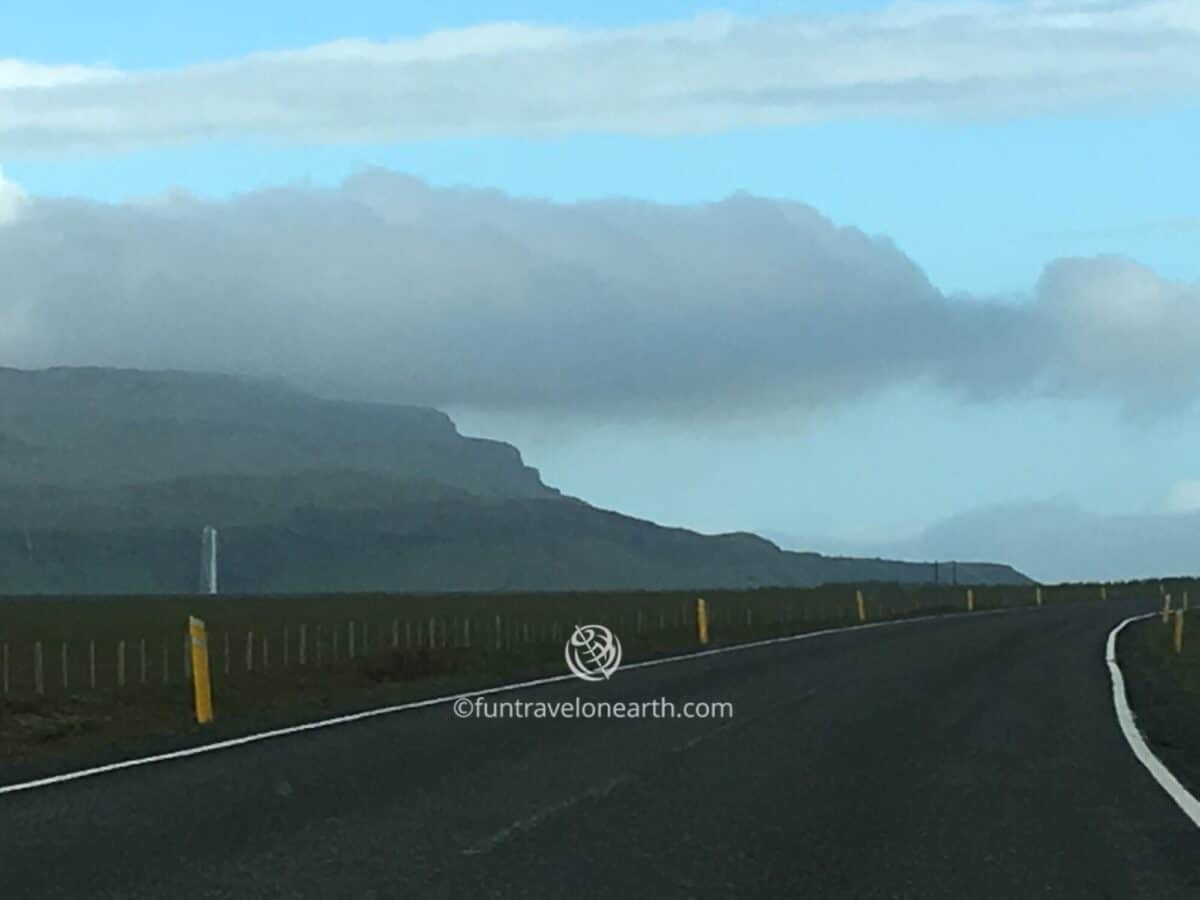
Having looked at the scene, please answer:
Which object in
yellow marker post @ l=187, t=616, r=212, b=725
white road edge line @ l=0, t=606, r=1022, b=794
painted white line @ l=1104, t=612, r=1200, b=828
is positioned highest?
yellow marker post @ l=187, t=616, r=212, b=725

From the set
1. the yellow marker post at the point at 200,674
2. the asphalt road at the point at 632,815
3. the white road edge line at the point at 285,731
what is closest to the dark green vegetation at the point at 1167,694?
the asphalt road at the point at 632,815

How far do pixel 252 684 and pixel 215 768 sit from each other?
785 inches

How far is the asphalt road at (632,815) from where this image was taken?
10641 millimetres

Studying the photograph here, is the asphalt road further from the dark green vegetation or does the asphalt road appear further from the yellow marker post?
the yellow marker post

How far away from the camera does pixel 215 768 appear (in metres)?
15.6

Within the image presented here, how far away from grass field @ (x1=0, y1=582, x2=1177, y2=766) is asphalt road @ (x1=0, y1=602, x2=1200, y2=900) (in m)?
2.85

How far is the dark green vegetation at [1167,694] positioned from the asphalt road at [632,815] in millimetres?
534

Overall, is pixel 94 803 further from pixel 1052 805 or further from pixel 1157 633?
pixel 1157 633

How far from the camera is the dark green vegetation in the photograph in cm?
1833

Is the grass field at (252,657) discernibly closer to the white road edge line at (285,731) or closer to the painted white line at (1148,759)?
the white road edge line at (285,731)

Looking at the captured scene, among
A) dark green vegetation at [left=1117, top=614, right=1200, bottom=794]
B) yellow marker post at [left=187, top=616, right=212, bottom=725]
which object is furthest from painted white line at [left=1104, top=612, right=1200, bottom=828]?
yellow marker post at [left=187, top=616, right=212, bottom=725]

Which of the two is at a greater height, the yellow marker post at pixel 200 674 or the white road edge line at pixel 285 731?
the yellow marker post at pixel 200 674

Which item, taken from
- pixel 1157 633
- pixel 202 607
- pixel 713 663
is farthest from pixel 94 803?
pixel 202 607

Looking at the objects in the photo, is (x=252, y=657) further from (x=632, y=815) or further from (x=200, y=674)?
(x=632, y=815)
